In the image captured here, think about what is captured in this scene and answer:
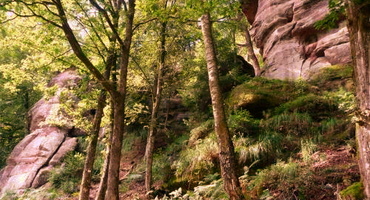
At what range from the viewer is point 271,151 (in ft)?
24.8

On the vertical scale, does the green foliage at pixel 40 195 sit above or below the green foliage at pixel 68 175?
below

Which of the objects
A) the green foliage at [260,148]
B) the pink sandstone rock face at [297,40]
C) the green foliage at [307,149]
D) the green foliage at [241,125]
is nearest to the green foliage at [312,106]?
the green foliage at [241,125]

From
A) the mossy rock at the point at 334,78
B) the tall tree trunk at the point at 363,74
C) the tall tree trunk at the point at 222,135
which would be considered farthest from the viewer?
the mossy rock at the point at 334,78

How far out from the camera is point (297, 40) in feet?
50.5

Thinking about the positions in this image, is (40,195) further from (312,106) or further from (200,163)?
(312,106)

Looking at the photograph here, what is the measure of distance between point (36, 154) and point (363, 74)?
18.9 m

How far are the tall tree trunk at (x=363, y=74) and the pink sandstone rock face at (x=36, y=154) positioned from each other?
49.5 feet

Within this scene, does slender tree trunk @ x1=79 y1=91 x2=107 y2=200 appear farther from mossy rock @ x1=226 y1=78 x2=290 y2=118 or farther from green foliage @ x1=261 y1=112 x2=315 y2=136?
green foliage @ x1=261 y1=112 x2=315 y2=136

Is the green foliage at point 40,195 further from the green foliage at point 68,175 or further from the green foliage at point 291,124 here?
the green foliage at point 291,124

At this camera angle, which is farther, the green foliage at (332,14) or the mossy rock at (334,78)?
the mossy rock at (334,78)

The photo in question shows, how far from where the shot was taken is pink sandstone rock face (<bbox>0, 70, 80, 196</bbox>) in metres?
16.4

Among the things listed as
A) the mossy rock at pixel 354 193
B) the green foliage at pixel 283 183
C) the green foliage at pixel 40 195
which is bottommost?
the mossy rock at pixel 354 193

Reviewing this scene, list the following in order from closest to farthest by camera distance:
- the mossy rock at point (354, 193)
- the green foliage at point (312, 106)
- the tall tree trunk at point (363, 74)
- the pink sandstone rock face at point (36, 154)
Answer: the tall tree trunk at point (363, 74) < the mossy rock at point (354, 193) < the green foliage at point (312, 106) < the pink sandstone rock face at point (36, 154)

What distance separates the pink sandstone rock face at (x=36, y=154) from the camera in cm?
1642
